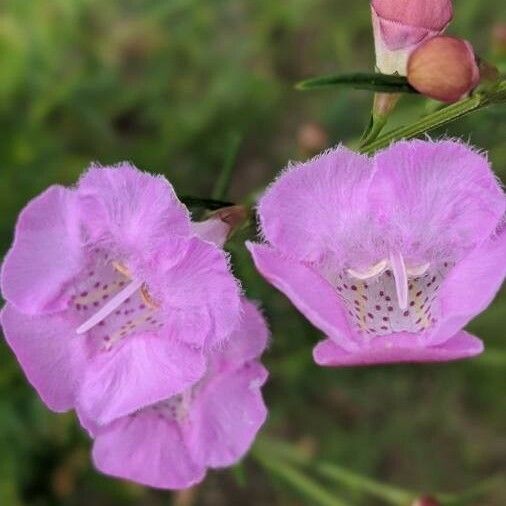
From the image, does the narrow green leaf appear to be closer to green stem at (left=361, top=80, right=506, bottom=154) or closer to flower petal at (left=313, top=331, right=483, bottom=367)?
green stem at (left=361, top=80, right=506, bottom=154)

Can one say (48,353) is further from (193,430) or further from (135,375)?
(193,430)

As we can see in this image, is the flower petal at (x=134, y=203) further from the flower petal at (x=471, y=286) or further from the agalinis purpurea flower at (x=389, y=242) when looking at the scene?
the flower petal at (x=471, y=286)

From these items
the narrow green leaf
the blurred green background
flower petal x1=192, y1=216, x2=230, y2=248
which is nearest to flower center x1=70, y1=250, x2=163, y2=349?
flower petal x1=192, y1=216, x2=230, y2=248

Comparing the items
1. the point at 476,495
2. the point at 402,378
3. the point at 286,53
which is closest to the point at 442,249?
the point at 476,495

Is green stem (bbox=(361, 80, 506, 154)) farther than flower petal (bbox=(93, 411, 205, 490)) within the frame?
No

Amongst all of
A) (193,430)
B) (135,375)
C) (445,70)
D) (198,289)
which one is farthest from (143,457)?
(445,70)
